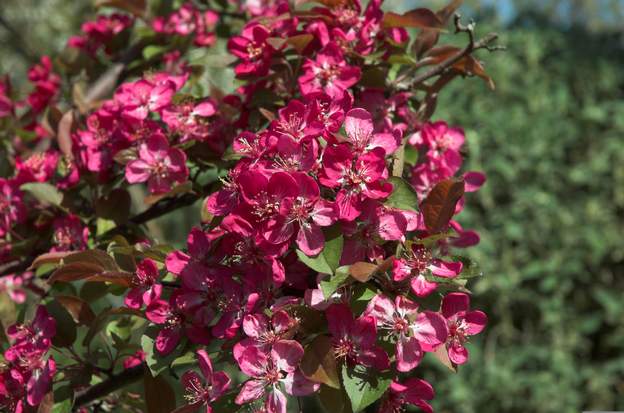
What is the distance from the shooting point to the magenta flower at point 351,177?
2.96ft

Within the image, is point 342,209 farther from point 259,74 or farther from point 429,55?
point 429,55

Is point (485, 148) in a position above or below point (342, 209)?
below

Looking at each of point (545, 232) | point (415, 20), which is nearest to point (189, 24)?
point (415, 20)

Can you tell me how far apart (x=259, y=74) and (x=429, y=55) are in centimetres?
31

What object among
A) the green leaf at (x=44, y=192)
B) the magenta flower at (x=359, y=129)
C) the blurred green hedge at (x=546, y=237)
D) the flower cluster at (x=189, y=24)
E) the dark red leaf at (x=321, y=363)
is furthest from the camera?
the blurred green hedge at (x=546, y=237)

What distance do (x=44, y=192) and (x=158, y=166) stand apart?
243mm

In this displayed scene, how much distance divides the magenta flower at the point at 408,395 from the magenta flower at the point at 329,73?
43cm

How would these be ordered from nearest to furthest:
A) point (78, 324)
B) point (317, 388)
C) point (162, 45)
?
point (317, 388)
point (78, 324)
point (162, 45)

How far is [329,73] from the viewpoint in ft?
3.67

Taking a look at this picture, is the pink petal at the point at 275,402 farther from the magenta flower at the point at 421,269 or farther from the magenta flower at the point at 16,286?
the magenta flower at the point at 16,286

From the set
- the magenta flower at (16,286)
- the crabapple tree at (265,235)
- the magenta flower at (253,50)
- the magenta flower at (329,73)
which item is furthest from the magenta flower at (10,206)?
the magenta flower at (329,73)

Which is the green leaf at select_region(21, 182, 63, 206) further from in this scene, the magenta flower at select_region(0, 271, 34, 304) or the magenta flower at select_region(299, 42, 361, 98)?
the magenta flower at select_region(299, 42, 361, 98)


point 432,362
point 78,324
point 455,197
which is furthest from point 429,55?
point 432,362

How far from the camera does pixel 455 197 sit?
3.15ft
